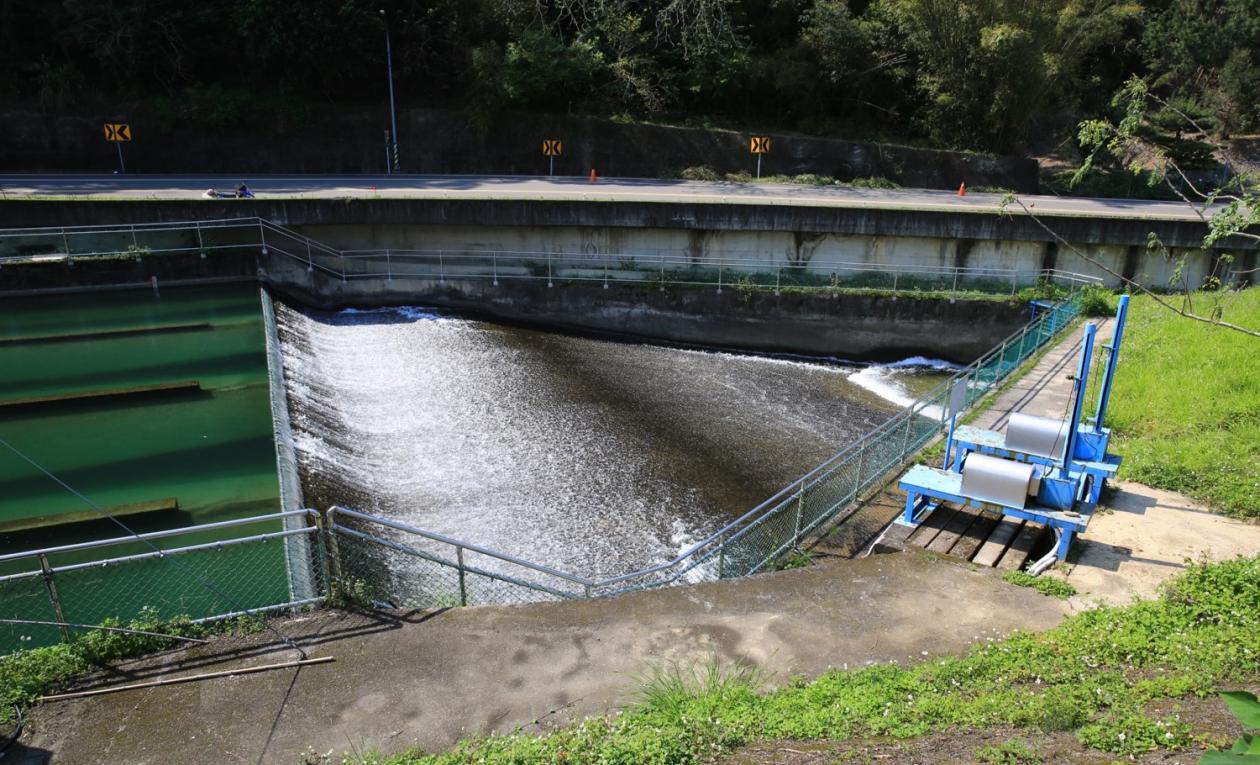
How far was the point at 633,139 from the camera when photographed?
107ft

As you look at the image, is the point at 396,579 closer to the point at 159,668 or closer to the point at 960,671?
the point at 159,668

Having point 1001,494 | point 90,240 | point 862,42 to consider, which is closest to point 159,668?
point 1001,494

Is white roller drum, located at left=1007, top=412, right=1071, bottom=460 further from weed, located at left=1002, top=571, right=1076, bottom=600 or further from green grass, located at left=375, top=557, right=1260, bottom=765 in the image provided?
green grass, located at left=375, top=557, right=1260, bottom=765

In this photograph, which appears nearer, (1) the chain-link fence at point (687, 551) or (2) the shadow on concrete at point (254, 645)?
(2) the shadow on concrete at point (254, 645)

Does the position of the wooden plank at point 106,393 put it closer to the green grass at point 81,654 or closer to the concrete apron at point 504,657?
the green grass at point 81,654

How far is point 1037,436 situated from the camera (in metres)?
10.3

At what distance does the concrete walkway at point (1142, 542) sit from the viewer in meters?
9.00

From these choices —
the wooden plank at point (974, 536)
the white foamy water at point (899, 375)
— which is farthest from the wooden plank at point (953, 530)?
the white foamy water at point (899, 375)

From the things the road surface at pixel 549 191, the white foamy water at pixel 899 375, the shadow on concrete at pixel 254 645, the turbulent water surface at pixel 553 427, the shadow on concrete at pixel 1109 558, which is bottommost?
the white foamy water at pixel 899 375

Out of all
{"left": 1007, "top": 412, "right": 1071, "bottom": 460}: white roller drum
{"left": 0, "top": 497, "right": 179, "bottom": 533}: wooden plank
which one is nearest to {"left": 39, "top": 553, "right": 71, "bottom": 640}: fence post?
{"left": 0, "top": 497, "right": 179, "bottom": 533}: wooden plank

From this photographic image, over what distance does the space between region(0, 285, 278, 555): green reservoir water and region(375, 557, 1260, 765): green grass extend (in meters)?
7.99

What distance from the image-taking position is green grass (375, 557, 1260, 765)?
240 inches

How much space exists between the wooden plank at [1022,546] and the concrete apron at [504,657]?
1.74 feet

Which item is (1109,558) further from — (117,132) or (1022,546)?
(117,132)
